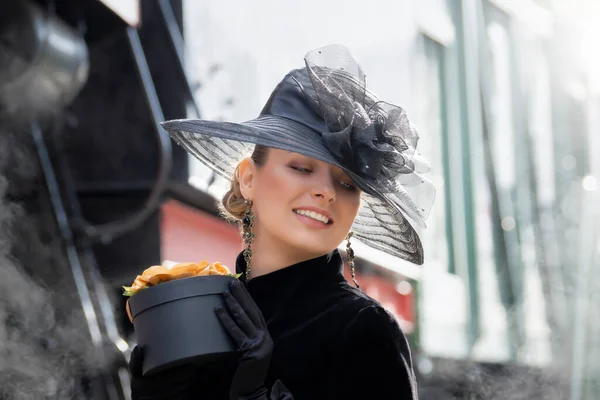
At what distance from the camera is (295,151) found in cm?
156

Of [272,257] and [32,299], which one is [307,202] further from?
[32,299]

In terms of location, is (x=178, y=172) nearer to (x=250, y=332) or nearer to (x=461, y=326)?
(x=250, y=332)

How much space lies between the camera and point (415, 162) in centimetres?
179

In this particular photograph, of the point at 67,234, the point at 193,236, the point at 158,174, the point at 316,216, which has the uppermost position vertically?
the point at 316,216

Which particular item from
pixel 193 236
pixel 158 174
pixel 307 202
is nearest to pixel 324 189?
pixel 307 202

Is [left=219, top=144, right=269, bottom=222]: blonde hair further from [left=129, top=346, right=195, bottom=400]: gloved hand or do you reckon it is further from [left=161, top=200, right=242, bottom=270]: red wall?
[left=161, top=200, right=242, bottom=270]: red wall

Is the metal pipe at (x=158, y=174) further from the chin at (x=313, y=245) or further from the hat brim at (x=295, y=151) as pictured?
the chin at (x=313, y=245)

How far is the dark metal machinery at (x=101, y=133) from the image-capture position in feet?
10.3

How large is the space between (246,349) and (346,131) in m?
0.46

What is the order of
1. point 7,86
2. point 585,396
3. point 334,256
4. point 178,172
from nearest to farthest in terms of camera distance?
point 334,256
point 7,86
point 178,172
point 585,396

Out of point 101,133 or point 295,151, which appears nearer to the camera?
point 295,151

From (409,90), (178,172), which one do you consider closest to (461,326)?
(409,90)

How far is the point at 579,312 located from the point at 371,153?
5721mm

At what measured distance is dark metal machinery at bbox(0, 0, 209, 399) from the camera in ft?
10.3
